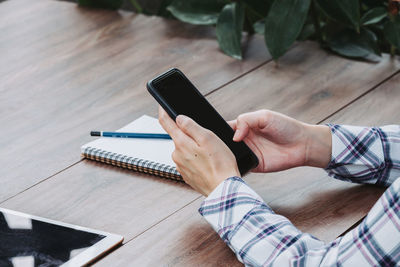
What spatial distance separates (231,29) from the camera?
165 cm

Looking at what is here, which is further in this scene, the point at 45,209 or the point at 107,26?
the point at 107,26

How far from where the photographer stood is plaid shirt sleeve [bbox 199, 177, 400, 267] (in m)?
0.78

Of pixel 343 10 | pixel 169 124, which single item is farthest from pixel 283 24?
pixel 169 124

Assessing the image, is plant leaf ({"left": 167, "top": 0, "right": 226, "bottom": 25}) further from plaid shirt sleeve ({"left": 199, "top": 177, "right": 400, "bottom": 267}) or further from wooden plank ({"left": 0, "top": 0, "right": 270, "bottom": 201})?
plaid shirt sleeve ({"left": 199, "top": 177, "right": 400, "bottom": 267})

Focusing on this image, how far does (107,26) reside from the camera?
1.83 m

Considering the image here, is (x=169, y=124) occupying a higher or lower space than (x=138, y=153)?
higher

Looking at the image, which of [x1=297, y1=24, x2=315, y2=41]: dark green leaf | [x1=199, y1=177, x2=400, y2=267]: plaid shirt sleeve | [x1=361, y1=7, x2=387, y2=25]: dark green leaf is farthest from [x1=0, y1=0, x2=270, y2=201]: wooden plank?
[x1=199, y1=177, x2=400, y2=267]: plaid shirt sleeve

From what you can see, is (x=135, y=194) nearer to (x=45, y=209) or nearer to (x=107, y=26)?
(x=45, y=209)

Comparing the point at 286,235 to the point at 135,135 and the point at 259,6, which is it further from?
the point at 259,6

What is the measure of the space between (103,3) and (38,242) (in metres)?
1.12

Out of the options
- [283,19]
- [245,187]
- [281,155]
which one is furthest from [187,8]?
[245,187]

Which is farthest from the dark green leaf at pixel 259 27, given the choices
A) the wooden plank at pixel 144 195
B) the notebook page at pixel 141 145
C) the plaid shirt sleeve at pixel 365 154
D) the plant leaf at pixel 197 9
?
the plaid shirt sleeve at pixel 365 154

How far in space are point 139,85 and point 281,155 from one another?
0.51m

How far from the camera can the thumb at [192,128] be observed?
98 centimetres
